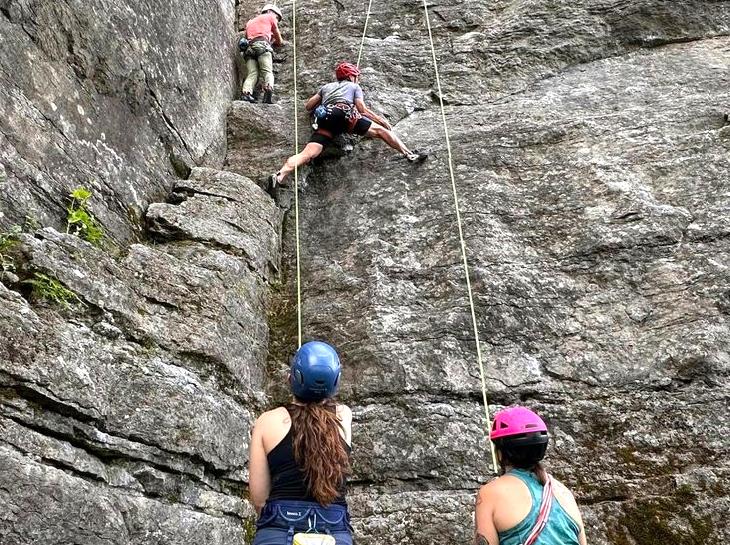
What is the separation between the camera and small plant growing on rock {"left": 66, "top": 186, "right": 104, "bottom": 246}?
5246 mm

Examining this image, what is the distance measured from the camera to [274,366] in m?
6.15

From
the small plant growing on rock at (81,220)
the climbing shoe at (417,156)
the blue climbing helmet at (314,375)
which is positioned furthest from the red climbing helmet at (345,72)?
the blue climbing helmet at (314,375)

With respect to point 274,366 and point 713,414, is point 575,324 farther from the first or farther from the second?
point 274,366

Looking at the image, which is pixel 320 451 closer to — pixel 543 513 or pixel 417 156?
pixel 543 513

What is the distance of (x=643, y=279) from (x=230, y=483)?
408cm

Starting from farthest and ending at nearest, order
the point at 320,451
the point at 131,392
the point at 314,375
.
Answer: the point at 131,392 → the point at 314,375 → the point at 320,451

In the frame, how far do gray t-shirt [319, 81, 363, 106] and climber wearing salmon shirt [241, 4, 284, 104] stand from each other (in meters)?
1.48

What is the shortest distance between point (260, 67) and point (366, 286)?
4.91m

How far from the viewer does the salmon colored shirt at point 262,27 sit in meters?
10.1

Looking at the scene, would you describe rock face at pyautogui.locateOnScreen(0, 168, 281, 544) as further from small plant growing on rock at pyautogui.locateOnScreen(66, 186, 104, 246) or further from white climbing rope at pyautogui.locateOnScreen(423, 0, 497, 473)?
white climbing rope at pyautogui.locateOnScreen(423, 0, 497, 473)

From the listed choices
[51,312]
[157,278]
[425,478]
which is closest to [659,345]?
[425,478]

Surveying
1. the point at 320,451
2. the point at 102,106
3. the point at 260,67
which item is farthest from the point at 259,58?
the point at 320,451

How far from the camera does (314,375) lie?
3.40m

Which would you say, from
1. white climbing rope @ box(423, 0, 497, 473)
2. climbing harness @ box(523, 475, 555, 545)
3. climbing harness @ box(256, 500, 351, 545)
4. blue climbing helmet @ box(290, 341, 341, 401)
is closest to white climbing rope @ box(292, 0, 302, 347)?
white climbing rope @ box(423, 0, 497, 473)
